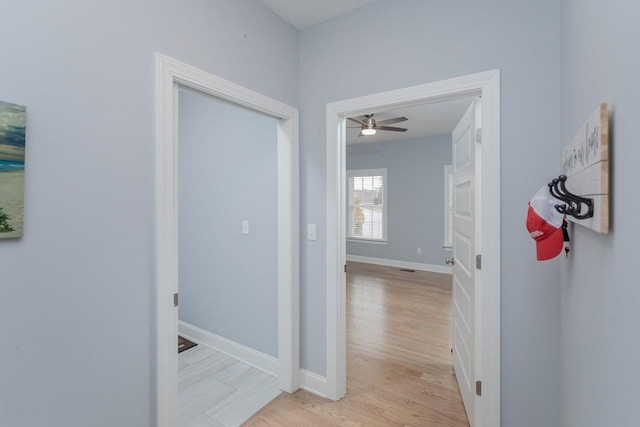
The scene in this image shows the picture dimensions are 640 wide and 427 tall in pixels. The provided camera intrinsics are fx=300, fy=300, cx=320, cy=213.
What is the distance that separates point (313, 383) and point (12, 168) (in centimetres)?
220

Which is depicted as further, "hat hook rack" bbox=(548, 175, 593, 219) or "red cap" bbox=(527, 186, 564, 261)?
"red cap" bbox=(527, 186, 564, 261)

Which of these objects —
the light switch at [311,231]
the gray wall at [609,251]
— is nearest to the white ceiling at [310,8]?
the gray wall at [609,251]

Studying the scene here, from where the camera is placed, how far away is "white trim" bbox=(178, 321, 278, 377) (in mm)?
2561

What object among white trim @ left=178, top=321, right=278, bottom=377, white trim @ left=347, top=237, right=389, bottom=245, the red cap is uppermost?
the red cap

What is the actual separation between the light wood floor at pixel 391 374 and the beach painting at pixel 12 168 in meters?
1.76

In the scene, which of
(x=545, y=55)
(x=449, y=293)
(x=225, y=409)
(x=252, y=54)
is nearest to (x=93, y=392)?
(x=225, y=409)

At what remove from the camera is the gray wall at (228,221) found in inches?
100.0

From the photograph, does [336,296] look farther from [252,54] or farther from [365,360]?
[252,54]

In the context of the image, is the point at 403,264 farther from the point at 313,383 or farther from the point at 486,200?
the point at 486,200

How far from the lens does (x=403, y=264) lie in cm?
652

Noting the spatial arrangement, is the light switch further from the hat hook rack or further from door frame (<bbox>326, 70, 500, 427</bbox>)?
the hat hook rack

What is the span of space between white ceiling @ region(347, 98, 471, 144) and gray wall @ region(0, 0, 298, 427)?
2714mm

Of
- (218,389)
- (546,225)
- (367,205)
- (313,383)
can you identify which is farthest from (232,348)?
(367,205)

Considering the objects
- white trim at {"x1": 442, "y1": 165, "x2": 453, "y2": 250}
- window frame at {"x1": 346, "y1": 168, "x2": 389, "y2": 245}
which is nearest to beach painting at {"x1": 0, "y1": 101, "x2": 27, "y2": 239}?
white trim at {"x1": 442, "y1": 165, "x2": 453, "y2": 250}
